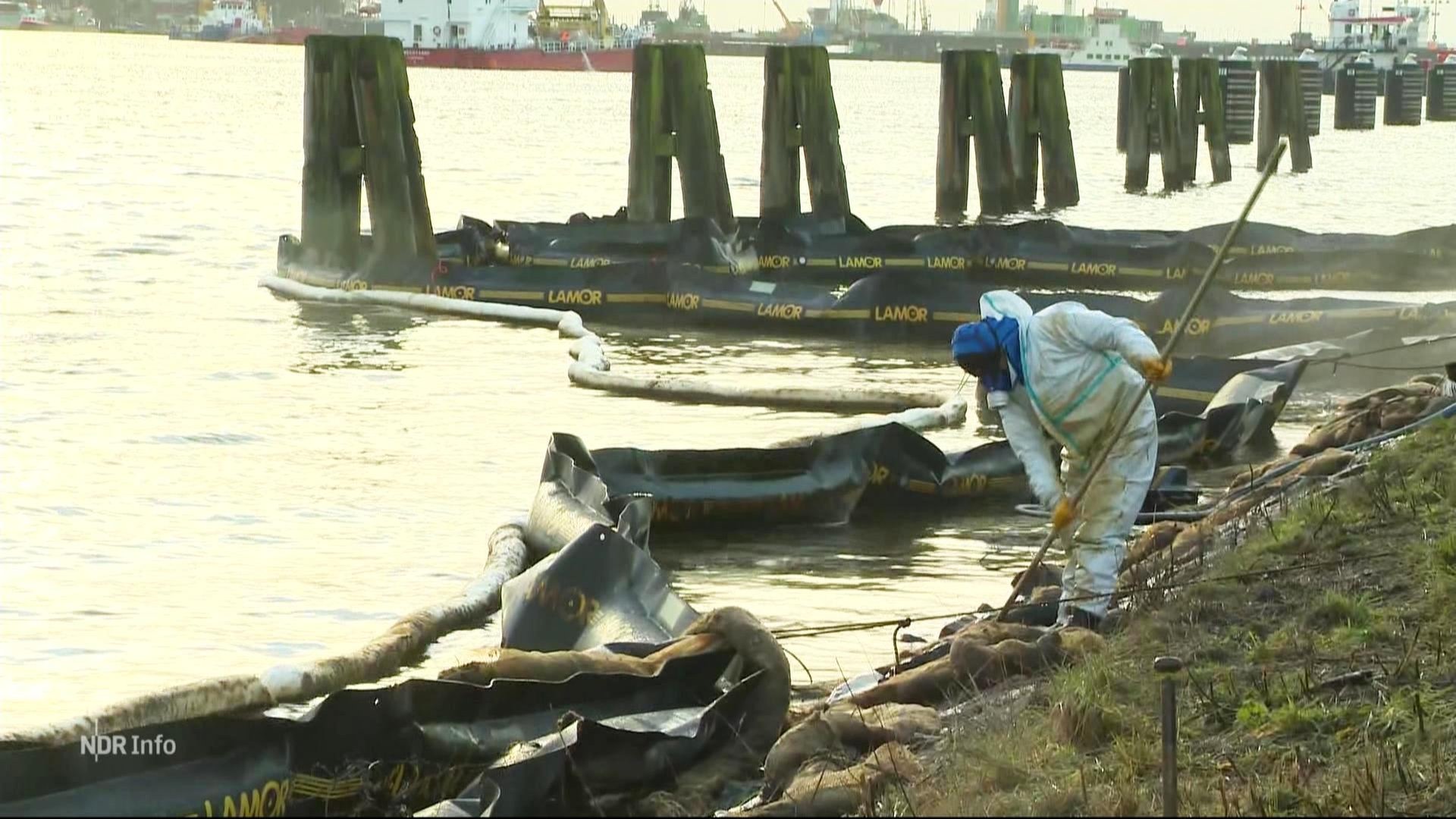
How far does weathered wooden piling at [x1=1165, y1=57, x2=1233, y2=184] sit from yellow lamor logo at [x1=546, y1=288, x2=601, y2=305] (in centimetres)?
2134

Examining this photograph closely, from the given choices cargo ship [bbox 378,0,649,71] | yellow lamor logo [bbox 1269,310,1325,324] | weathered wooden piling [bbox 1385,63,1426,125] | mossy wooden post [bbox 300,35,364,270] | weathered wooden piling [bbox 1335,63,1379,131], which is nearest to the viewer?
yellow lamor logo [bbox 1269,310,1325,324]

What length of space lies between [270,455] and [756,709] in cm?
799

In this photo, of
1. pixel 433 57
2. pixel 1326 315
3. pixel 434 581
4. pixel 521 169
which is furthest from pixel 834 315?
pixel 433 57

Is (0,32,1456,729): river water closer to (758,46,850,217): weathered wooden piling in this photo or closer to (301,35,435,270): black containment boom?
(301,35,435,270): black containment boom

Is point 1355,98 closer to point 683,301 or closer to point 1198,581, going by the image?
point 683,301

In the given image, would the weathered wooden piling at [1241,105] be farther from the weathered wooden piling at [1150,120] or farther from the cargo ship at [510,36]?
the cargo ship at [510,36]

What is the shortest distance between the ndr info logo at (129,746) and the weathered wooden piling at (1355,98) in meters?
67.9

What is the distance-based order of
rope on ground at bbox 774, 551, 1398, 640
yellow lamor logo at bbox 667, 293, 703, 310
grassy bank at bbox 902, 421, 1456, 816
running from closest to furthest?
grassy bank at bbox 902, 421, 1456, 816 → rope on ground at bbox 774, 551, 1398, 640 → yellow lamor logo at bbox 667, 293, 703, 310

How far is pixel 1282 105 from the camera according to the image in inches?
1599

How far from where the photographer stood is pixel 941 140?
31.2 m

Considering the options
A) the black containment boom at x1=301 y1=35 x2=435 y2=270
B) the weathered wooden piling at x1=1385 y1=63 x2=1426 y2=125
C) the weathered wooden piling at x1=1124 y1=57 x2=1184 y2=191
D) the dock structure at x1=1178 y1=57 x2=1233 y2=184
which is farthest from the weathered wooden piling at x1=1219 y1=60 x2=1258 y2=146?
the black containment boom at x1=301 y1=35 x2=435 y2=270

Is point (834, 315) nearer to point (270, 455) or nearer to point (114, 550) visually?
point (270, 455)

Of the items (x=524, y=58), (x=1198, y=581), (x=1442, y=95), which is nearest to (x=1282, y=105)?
(x=1198, y=581)

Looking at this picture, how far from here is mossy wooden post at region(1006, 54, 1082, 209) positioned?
32.9 m
